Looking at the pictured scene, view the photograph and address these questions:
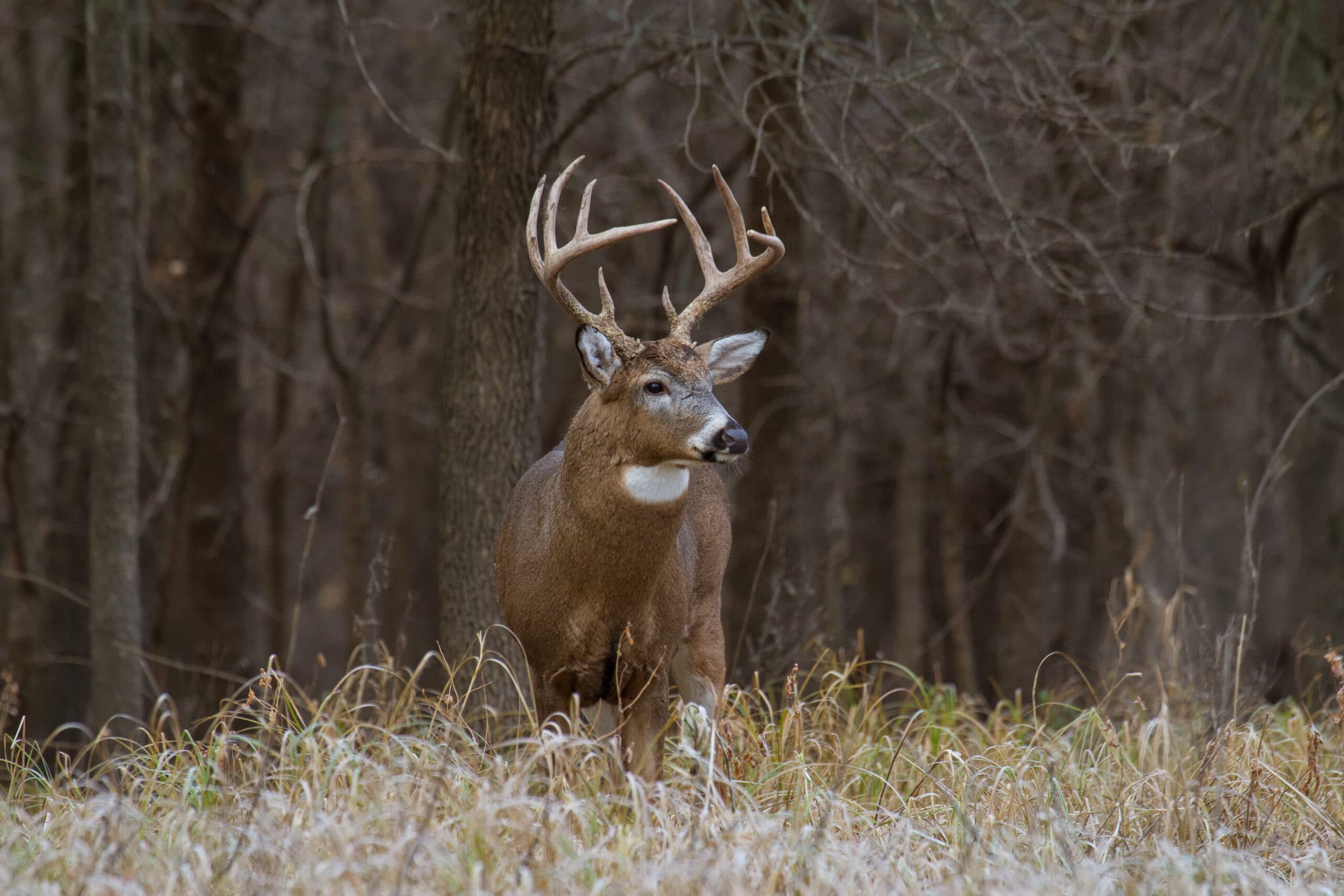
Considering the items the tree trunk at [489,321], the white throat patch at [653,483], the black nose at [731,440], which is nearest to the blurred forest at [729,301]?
the tree trunk at [489,321]

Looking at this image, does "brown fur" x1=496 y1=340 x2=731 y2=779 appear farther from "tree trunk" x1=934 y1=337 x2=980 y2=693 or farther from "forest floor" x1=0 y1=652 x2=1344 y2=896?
"tree trunk" x1=934 y1=337 x2=980 y2=693

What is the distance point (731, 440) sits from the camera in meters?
4.89

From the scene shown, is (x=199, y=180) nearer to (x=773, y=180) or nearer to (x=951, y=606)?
(x=773, y=180)

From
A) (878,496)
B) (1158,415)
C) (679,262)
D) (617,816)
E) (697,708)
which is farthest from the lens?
(878,496)

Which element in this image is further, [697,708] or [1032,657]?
[1032,657]

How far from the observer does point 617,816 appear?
4195 millimetres

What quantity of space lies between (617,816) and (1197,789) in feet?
5.79

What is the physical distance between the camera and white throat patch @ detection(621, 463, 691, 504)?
513 cm

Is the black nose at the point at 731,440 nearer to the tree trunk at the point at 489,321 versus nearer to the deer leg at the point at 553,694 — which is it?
the deer leg at the point at 553,694

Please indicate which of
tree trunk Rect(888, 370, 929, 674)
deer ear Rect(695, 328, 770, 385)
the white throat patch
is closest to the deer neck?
the white throat patch

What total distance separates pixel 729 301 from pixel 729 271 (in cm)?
650

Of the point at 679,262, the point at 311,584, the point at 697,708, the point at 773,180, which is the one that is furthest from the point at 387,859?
the point at 311,584

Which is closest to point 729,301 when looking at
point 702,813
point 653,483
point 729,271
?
point 729,271

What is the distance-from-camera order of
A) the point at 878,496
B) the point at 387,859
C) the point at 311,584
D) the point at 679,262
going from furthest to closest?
the point at 311,584
the point at 878,496
the point at 679,262
the point at 387,859
